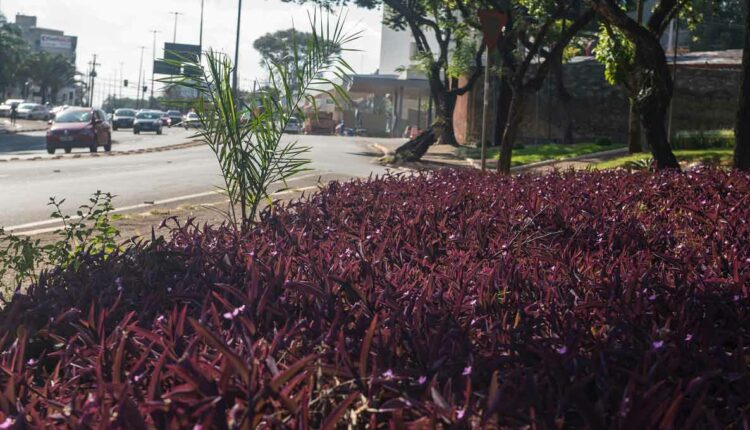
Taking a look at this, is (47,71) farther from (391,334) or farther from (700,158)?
(391,334)

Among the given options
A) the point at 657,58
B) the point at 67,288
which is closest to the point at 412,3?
the point at 657,58

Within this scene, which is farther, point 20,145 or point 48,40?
Answer: point 48,40

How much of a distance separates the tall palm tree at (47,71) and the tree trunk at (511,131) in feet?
366

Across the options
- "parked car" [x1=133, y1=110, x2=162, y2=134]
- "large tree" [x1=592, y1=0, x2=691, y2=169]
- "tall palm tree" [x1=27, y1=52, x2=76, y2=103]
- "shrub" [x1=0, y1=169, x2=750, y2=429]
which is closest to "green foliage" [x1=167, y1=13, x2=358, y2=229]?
"shrub" [x1=0, y1=169, x2=750, y2=429]

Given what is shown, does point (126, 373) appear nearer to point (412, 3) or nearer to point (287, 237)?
point (287, 237)

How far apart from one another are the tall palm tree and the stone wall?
304ft

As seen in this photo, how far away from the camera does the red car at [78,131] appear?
33.4m

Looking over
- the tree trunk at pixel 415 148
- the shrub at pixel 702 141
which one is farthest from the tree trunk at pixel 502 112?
the shrub at pixel 702 141

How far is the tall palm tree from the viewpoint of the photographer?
125 m

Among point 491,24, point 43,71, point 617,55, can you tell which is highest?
point 43,71

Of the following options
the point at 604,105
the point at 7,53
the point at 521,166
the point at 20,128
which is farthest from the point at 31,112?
the point at 521,166

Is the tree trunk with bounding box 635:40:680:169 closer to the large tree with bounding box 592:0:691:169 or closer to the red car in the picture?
the large tree with bounding box 592:0:691:169

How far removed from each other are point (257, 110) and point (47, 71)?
131070mm

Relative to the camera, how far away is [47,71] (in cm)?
12938
